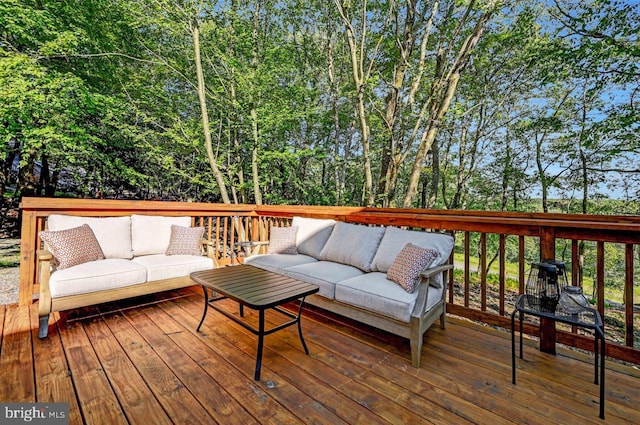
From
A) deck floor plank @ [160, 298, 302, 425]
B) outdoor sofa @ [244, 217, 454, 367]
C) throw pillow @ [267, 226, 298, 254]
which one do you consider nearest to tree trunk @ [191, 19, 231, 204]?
throw pillow @ [267, 226, 298, 254]

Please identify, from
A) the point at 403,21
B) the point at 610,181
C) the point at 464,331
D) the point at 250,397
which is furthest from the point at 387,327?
the point at 610,181

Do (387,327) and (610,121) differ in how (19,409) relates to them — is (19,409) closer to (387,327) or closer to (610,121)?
(387,327)

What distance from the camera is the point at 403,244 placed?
2.83 metres

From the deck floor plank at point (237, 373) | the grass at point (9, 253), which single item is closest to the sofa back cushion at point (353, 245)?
the deck floor plank at point (237, 373)

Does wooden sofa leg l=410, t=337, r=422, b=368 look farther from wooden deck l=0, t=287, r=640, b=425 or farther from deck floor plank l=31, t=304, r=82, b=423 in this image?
deck floor plank l=31, t=304, r=82, b=423

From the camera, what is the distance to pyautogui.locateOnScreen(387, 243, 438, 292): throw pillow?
2363 millimetres

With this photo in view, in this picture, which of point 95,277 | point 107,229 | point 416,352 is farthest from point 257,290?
point 107,229

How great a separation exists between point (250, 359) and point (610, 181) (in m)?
8.36

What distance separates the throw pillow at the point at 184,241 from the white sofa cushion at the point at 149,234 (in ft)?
0.31

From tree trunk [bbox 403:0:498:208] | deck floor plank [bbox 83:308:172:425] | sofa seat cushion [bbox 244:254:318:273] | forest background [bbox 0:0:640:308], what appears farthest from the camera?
forest background [bbox 0:0:640:308]

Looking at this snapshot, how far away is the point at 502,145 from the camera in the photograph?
7898mm

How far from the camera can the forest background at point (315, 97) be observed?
16.9ft

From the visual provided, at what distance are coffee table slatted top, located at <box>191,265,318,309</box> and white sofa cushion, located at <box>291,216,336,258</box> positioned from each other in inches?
37.6

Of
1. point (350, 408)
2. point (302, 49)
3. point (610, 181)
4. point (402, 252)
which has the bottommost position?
point (350, 408)
